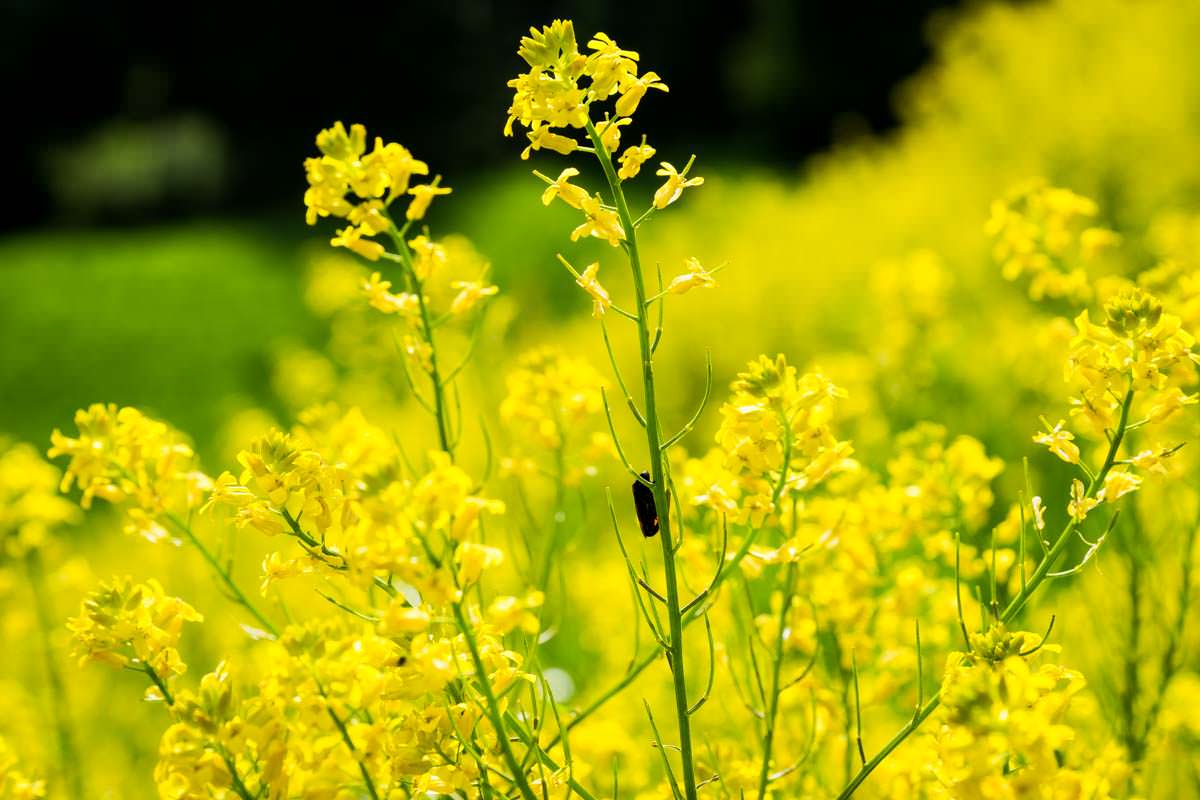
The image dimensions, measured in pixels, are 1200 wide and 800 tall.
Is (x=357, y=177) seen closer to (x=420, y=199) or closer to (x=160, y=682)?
(x=420, y=199)

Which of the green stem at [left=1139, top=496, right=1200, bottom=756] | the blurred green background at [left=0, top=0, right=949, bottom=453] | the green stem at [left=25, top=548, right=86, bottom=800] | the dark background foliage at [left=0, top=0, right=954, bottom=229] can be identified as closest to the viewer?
the green stem at [left=1139, top=496, right=1200, bottom=756]

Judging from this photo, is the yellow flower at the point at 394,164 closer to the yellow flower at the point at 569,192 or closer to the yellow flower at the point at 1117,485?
the yellow flower at the point at 569,192

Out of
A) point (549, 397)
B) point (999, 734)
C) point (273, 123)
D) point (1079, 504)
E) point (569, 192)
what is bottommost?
point (999, 734)

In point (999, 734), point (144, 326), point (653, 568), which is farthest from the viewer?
point (144, 326)

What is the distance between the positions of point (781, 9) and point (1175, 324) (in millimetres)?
10952

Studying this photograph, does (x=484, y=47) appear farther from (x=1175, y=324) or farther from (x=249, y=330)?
(x=1175, y=324)

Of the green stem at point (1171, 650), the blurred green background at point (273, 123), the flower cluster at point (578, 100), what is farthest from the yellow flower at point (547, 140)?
the blurred green background at point (273, 123)

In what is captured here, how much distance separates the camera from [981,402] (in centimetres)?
349

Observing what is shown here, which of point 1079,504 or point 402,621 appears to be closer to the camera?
point 402,621

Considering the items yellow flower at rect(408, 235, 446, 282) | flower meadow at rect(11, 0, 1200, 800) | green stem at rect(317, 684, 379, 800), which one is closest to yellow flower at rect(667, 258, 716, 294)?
flower meadow at rect(11, 0, 1200, 800)

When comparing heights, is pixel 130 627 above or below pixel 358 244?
below

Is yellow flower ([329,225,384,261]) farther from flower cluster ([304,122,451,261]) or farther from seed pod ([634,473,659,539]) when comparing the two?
seed pod ([634,473,659,539])

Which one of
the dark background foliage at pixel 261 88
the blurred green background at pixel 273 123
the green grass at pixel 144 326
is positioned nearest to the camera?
the green grass at pixel 144 326

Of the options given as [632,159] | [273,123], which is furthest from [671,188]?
[273,123]
